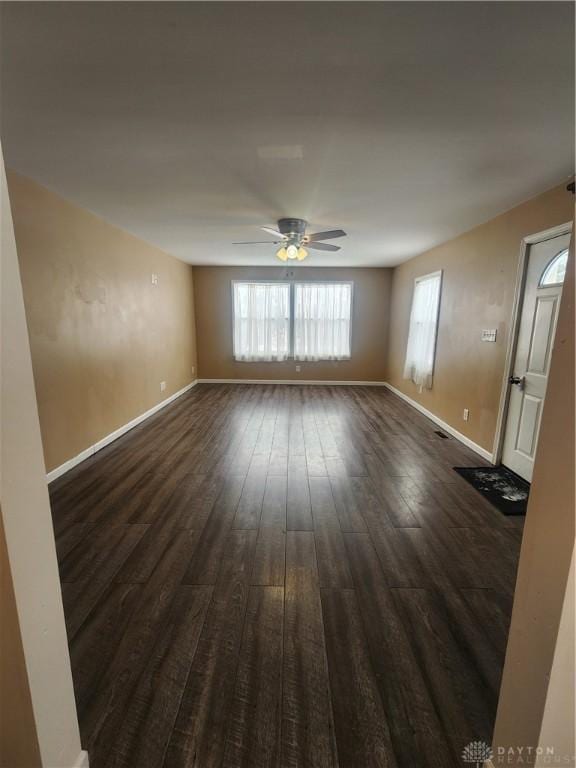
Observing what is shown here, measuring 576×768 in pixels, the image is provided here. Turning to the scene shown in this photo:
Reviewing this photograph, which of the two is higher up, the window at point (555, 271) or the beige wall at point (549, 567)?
the window at point (555, 271)

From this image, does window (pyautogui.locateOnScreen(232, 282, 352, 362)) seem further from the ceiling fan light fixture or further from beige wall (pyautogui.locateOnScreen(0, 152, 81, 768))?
beige wall (pyautogui.locateOnScreen(0, 152, 81, 768))

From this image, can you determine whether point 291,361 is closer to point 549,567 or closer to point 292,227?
point 292,227

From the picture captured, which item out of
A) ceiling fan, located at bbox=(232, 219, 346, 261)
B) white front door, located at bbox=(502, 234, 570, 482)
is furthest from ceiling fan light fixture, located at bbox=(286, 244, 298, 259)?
white front door, located at bbox=(502, 234, 570, 482)

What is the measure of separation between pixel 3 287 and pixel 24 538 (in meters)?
0.56

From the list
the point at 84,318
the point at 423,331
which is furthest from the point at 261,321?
the point at 84,318

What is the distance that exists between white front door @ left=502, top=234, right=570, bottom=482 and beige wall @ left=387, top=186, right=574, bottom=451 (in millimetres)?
158

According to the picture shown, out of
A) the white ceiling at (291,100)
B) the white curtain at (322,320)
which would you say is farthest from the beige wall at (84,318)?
the white curtain at (322,320)

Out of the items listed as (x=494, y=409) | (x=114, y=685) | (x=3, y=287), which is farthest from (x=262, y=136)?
(x=494, y=409)

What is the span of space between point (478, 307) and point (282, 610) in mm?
3419

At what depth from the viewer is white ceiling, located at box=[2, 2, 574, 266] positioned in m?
1.11

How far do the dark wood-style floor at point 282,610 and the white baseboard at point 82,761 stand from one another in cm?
5

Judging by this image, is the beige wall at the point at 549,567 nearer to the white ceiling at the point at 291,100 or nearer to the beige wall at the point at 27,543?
the white ceiling at the point at 291,100

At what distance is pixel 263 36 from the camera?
1.16 meters

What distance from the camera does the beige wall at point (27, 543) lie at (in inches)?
27.2
